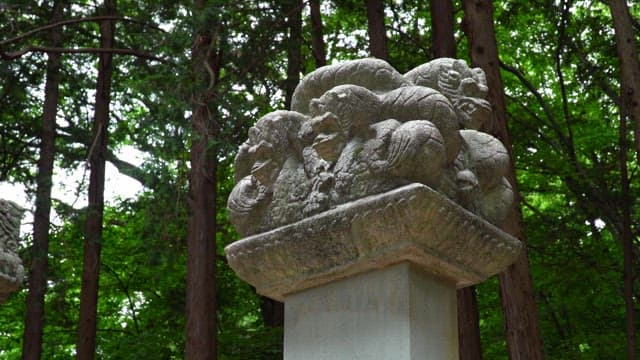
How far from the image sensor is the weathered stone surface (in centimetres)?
334

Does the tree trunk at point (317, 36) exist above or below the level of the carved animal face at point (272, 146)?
above

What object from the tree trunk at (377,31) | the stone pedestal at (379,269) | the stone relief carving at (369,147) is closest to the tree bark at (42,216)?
the tree trunk at (377,31)

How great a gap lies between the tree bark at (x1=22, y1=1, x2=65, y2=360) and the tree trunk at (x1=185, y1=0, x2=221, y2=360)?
3.26 meters

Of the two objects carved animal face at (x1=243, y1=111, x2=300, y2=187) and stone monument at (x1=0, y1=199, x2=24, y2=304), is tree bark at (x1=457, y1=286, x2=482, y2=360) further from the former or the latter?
carved animal face at (x1=243, y1=111, x2=300, y2=187)

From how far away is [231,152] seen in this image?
1231 cm

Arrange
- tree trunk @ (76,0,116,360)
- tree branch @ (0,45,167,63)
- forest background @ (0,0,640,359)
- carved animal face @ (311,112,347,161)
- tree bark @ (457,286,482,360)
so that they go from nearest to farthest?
1. carved animal face @ (311,112,347,161)
2. tree bark @ (457,286,482,360)
3. forest background @ (0,0,640,359)
4. tree branch @ (0,45,167,63)
5. tree trunk @ (76,0,116,360)

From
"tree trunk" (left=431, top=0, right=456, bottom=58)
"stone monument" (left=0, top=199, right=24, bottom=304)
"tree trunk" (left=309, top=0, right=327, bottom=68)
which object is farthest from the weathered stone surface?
"tree trunk" (left=309, top=0, right=327, bottom=68)

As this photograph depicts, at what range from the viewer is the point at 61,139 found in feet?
58.2

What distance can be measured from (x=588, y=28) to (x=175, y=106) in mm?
8354

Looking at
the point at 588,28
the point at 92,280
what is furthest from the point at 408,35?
the point at 92,280

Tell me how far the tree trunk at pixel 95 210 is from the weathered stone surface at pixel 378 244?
31.4 feet

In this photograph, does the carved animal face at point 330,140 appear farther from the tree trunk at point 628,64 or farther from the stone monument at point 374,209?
the tree trunk at point 628,64

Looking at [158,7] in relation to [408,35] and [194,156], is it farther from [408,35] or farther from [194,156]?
[408,35]

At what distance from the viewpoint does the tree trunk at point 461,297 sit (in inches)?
407
